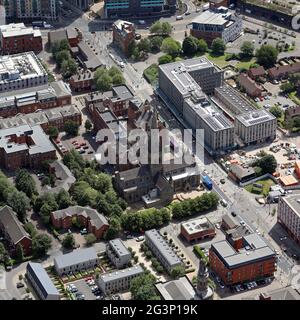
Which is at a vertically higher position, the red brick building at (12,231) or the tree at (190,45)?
the tree at (190,45)

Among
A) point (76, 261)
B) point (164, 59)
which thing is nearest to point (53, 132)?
point (164, 59)

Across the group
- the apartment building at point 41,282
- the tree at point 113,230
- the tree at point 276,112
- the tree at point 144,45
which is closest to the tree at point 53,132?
the tree at point 113,230

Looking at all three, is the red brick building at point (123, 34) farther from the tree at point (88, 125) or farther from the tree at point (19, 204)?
the tree at point (19, 204)

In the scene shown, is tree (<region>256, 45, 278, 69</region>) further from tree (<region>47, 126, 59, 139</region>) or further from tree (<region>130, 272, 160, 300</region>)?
tree (<region>130, 272, 160, 300</region>)

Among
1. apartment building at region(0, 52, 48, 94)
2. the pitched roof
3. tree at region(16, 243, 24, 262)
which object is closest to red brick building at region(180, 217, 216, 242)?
the pitched roof

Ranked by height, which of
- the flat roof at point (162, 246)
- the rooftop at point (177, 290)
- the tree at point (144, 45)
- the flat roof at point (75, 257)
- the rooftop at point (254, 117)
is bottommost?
the flat roof at point (75, 257)

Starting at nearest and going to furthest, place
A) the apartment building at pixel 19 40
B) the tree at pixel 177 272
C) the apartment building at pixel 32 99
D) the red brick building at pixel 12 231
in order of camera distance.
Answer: the tree at pixel 177 272, the red brick building at pixel 12 231, the apartment building at pixel 32 99, the apartment building at pixel 19 40

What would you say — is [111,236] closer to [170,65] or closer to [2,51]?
[170,65]
